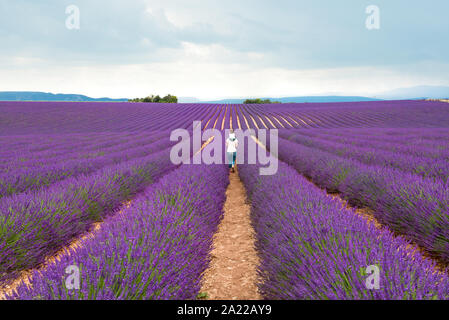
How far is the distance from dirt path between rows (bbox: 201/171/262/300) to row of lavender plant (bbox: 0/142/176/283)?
1.82m

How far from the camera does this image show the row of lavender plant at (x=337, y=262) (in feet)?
4.07

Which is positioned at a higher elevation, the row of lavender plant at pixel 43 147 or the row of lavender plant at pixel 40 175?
the row of lavender plant at pixel 43 147

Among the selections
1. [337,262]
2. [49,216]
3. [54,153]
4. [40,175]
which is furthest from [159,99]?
[337,262]

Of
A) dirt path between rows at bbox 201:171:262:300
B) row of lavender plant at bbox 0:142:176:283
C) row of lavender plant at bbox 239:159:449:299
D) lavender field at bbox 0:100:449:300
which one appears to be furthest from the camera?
row of lavender plant at bbox 0:142:176:283

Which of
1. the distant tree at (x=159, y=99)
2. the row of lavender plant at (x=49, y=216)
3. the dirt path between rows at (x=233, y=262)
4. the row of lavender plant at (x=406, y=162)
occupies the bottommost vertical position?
the dirt path between rows at (x=233, y=262)

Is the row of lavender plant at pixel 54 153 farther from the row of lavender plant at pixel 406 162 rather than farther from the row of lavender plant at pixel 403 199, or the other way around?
the row of lavender plant at pixel 406 162

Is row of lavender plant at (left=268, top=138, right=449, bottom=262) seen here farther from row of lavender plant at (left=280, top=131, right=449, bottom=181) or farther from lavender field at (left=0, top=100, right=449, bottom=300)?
row of lavender plant at (left=280, top=131, right=449, bottom=181)

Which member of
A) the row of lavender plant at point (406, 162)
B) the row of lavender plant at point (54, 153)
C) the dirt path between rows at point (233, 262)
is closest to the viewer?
the dirt path between rows at point (233, 262)

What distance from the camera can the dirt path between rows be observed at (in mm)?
2168

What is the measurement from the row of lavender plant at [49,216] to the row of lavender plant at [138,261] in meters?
1.03

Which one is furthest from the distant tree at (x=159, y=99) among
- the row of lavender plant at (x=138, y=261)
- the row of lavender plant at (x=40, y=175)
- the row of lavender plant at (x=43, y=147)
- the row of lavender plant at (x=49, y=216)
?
the row of lavender plant at (x=138, y=261)

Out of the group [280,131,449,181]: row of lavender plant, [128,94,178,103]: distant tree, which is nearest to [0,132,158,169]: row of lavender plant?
[280,131,449,181]: row of lavender plant

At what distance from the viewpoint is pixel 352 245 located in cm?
160
